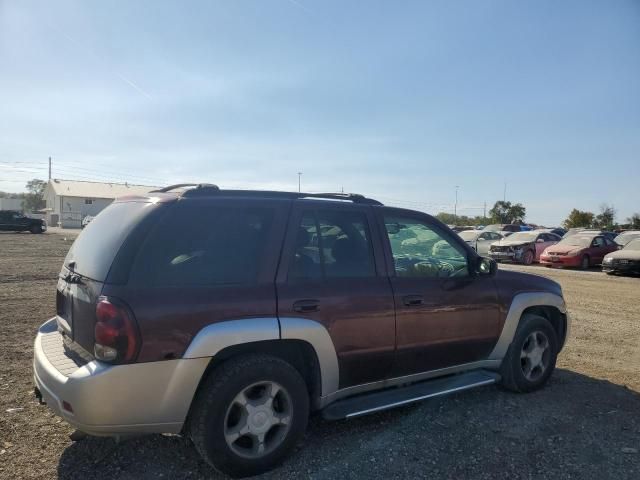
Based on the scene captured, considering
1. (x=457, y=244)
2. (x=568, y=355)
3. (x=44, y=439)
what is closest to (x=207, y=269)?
(x=44, y=439)

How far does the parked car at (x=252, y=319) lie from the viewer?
2896 millimetres

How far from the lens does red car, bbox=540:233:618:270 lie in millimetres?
19922

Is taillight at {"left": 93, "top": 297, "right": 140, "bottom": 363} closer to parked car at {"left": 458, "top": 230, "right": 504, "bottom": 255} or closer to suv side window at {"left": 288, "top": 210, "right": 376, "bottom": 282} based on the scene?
suv side window at {"left": 288, "top": 210, "right": 376, "bottom": 282}

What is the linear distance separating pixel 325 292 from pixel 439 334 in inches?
47.8

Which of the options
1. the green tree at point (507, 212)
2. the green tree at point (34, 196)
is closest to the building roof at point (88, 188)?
the green tree at point (34, 196)

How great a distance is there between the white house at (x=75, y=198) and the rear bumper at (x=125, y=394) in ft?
189

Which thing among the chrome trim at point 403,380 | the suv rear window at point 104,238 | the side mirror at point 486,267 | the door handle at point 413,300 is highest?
the suv rear window at point 104,238

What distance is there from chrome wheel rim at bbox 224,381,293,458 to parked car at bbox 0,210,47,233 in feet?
127

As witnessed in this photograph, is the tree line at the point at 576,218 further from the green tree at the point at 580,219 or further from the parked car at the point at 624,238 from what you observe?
the parked car at the point at 624,238

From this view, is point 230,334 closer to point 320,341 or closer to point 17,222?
point 320,341

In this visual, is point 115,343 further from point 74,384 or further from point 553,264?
point 553,264

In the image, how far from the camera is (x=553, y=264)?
20.5m

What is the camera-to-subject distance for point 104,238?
3.34 meters

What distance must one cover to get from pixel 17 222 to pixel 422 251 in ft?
128
